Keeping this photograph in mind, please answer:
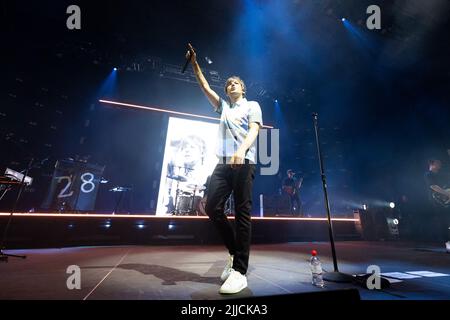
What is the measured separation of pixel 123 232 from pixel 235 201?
11.8 feet

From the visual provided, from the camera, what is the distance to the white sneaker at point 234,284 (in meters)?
1.33

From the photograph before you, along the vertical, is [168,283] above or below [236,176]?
below

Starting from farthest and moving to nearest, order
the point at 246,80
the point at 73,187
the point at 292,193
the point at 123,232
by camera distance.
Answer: the point at 246,80 → the point at 292,193 → the point at 73,187 → the point at 123,232

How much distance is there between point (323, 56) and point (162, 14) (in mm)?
5337

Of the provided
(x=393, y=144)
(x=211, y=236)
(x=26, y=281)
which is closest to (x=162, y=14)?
(x=211, y=236)

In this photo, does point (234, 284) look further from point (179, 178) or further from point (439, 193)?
point (179, 178)

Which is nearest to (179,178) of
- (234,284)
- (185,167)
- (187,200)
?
(185,167)

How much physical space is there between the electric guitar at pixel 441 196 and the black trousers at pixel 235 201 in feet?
15.4

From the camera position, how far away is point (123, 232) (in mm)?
4344

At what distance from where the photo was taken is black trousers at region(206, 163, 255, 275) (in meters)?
1.60

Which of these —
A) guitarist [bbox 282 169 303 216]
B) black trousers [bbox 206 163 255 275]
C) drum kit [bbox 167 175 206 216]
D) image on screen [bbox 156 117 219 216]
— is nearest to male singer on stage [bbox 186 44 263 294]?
black trousers [bbox 206 163 255 275]

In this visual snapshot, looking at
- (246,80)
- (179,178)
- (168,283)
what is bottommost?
(168,283)

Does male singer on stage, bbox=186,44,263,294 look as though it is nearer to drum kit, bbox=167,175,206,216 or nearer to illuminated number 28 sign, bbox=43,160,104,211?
drum kit, bbox=167,175,206,216
